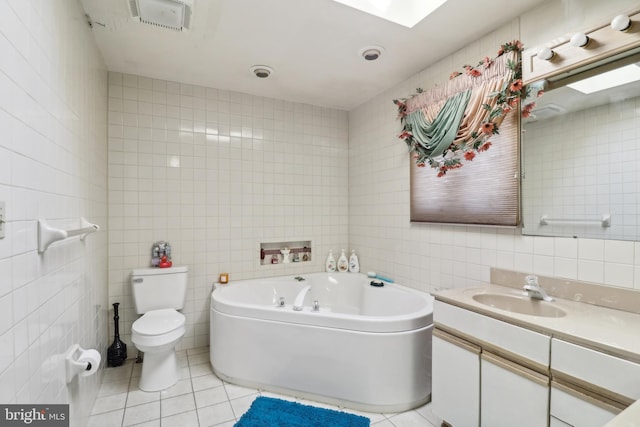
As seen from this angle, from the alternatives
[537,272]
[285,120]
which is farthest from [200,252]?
[537,272]

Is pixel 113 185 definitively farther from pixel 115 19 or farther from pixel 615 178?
pixel 615 178

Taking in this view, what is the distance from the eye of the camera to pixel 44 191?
48.2 inches

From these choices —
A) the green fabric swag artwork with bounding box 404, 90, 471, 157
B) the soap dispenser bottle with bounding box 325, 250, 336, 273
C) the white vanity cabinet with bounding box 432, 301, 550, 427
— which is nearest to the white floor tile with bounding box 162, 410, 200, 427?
the white vanity cabinet with bounding box 432, 301, 550, 427

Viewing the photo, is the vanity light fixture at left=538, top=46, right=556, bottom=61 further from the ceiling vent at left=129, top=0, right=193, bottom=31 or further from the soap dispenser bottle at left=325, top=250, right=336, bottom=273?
the soap dispenser bottle at left=325, top=250, right=336, bottom=273

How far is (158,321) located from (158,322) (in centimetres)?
2

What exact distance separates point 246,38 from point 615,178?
231cm

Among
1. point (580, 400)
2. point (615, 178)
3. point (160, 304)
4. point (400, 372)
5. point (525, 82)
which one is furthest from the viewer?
point (160, 304)

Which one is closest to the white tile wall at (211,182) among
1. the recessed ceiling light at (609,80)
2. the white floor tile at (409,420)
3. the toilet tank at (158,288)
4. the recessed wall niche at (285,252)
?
the recessed wall niche at (285,252)

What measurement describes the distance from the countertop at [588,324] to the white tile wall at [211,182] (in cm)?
198

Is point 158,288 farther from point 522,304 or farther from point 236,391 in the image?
point 522,304

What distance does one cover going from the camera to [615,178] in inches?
60.9

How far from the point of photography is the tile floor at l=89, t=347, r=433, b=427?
192 cm

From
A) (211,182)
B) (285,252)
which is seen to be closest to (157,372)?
(285,252)

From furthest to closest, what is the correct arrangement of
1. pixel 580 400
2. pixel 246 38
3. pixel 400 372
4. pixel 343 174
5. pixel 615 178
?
pixel 343 174
pixel 246 38
pixel 400 372
pixel 615 178
pixel 580 400
